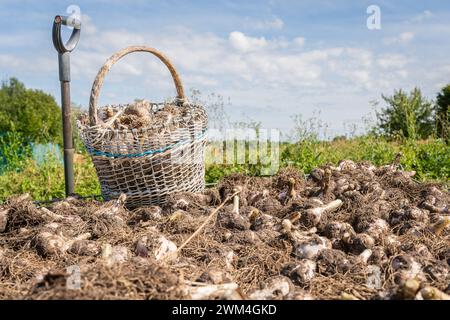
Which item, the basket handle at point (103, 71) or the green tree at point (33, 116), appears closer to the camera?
the basket handle at point (103, 71)

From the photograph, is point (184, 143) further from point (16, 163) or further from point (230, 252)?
point (16, 163)

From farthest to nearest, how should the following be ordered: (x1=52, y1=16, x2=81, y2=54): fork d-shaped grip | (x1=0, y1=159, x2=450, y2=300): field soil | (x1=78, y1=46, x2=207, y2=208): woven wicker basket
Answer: (x1=52, y1=16, x2=81, y2=54): fork d-shaped grip, (x1=78, y1=46, x2=207, y2=208): woven wicker basket, (x1=0, y1=159, x2=450, y2=300): field soil

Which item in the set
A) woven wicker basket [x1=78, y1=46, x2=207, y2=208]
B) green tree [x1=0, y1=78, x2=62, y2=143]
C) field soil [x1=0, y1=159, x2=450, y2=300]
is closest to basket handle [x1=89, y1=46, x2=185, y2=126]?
woven wicker basket [x1=78, y1=46, x2=207, y2=208]

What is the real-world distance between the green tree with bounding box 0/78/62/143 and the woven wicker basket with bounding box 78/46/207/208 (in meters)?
5.40

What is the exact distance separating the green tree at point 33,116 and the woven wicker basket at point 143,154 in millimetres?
5401

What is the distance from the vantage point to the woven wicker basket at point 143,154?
405cm

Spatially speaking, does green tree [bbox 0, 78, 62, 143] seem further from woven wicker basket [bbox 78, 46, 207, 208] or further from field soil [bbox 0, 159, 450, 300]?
field soil [bbox 0, 159, 450, 300]

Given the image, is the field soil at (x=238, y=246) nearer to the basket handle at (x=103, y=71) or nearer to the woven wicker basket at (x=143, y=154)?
the woven wicker basket at (x=143, y=154)

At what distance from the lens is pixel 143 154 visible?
404 cm

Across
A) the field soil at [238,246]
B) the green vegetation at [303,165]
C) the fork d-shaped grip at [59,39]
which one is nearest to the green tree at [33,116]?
the green vegetation at [303,165]

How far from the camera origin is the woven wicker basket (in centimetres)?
405

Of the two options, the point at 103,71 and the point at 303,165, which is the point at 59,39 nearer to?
the point at 103,71

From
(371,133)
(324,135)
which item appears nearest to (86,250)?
(324,135)
